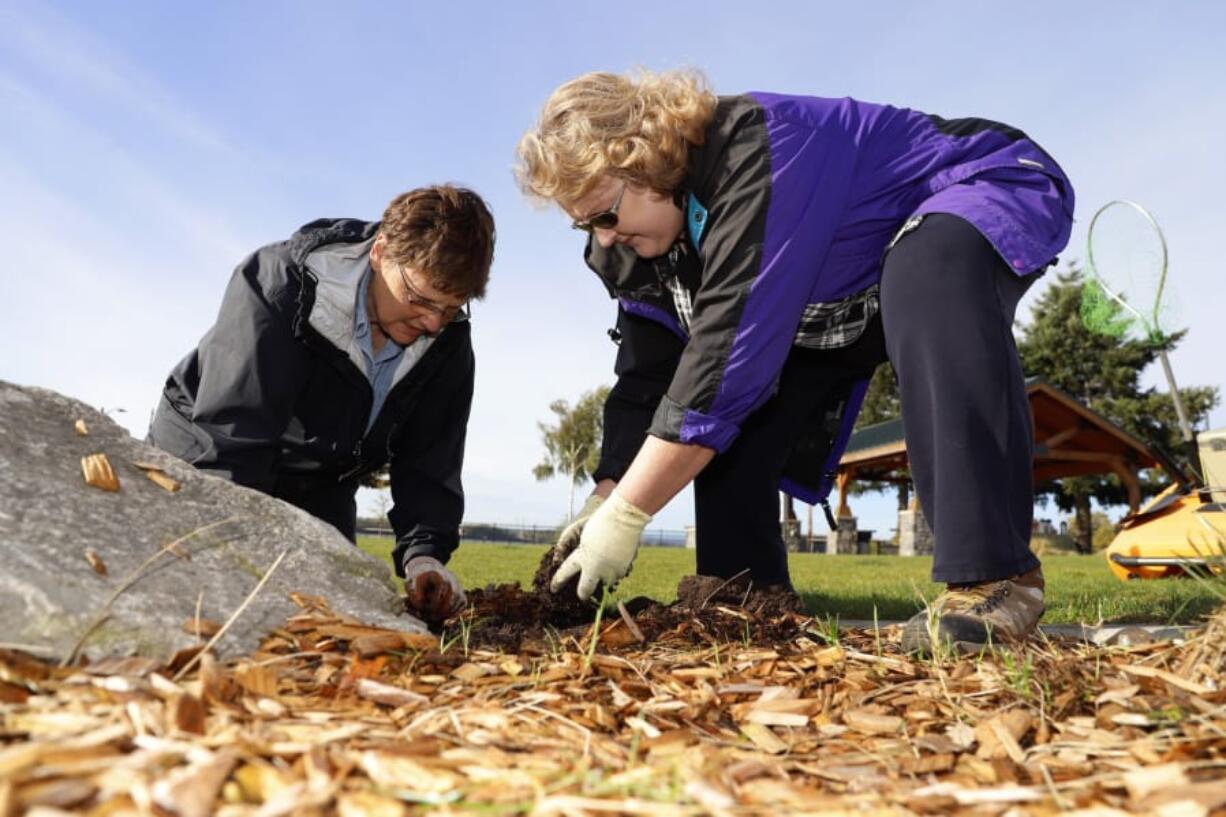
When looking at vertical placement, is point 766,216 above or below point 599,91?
below

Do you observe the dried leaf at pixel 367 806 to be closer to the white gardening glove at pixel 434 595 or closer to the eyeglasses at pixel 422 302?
the white gardening glove at pixel 434 595

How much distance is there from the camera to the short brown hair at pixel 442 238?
127 inches

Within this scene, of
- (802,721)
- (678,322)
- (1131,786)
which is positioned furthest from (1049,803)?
(678,322)

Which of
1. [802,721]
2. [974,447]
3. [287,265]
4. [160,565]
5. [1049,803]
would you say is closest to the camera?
[1049,803]

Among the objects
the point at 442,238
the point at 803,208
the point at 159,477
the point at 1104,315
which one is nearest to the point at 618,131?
the point at 803,208

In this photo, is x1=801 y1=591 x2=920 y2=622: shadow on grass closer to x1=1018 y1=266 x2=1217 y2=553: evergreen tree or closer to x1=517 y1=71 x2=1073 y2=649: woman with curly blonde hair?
x1=517 y1=71 x2=1073 y2=649: woman with curly blonde hair

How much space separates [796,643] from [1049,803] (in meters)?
1.35

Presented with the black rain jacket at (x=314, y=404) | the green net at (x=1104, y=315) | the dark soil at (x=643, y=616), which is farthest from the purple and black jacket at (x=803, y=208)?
the green net at (x=1104, y=315)

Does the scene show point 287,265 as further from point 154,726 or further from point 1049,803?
point 1049,803

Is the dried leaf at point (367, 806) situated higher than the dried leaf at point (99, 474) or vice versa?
the dried leaf at point (99, 474)

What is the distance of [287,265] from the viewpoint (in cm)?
328

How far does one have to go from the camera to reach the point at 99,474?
2156 millimetres

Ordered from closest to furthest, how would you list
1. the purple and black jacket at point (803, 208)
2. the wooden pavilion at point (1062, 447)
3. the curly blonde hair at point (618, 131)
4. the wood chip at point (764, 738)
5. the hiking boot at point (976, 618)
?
the wood chip at point (764, 738), the hiking boot at point (976, 618), the purple and black jacket at point (803, 208), the curly blonde hair at point (618, 131), the wooden pavilion at point (1062, 447)

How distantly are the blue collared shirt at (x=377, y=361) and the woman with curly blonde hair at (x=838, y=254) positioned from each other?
96cm
